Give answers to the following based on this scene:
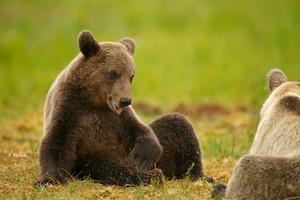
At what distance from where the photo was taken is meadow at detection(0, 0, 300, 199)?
10258mm

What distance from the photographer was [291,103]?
7973 mm

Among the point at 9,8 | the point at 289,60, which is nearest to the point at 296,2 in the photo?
the point at 289,60

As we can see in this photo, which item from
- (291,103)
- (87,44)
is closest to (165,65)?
(87,44)

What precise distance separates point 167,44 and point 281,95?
59.6ft

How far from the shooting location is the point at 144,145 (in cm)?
908

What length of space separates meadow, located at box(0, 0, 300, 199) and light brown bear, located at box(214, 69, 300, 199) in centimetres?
99

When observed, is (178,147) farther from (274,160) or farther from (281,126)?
(274,160)

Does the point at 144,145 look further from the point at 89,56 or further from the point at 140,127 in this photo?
the point at 89,56

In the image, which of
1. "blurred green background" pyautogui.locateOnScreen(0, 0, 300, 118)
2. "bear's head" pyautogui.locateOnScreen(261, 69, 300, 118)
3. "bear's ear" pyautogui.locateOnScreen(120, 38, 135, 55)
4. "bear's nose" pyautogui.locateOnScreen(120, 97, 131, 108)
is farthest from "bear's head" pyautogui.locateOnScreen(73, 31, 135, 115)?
"blurred green background" pyautogui.locateOnScreen(0, 0, 300, 118)

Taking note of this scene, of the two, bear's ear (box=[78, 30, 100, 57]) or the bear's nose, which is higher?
bear's ear (box=[78, 30, 100, 57])

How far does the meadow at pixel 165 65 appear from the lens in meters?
10.3

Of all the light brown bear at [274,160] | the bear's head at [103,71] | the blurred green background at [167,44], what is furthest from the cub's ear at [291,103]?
the blurred green background at [167,44]

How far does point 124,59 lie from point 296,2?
23.9 m

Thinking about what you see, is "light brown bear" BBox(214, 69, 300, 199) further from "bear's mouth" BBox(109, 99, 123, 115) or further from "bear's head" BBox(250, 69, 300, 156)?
"bear's mouth" BBox(109, 99, 123, 115)
